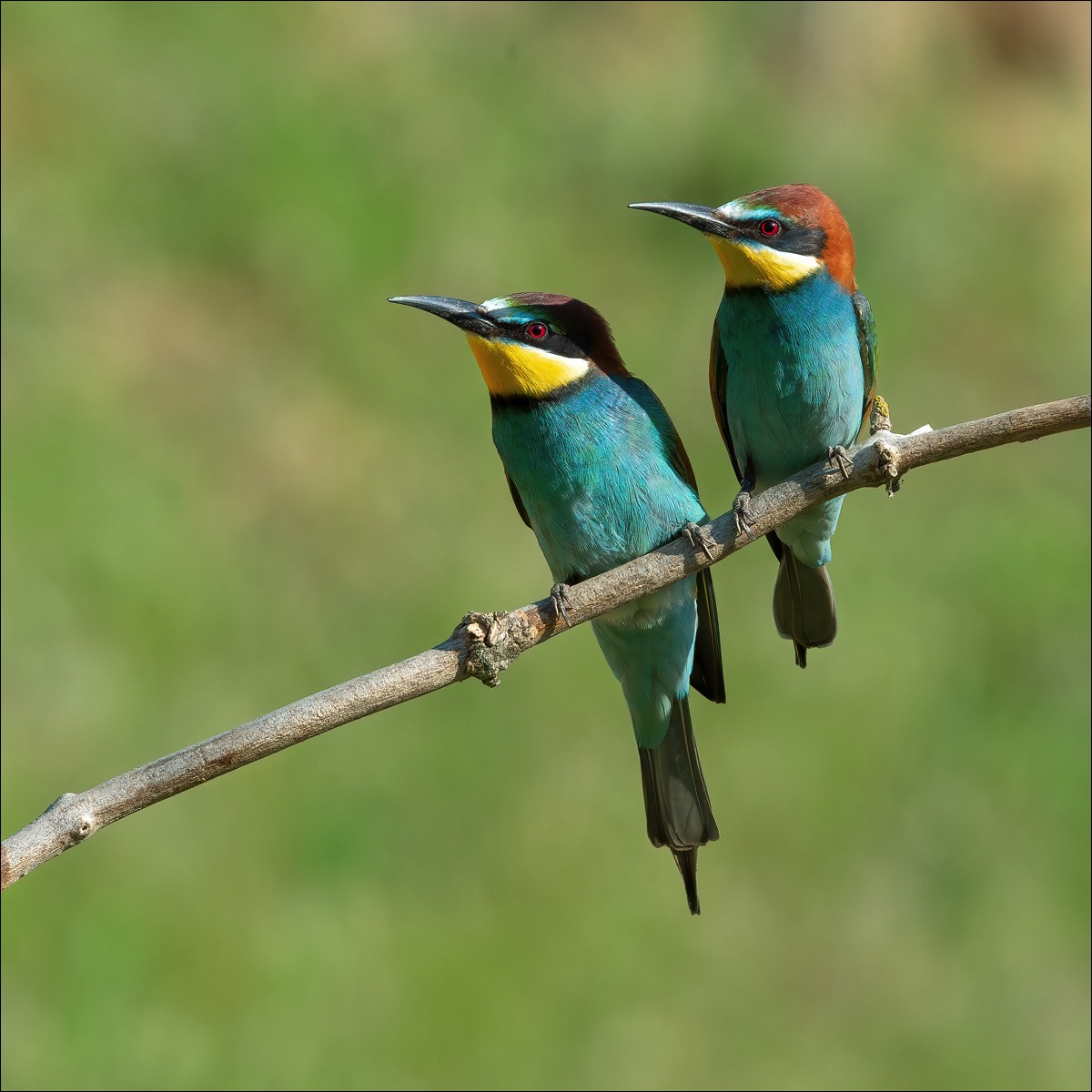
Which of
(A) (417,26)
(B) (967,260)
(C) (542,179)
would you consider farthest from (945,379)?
(A) (417,26)

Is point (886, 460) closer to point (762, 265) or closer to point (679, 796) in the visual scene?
point (762, 265)

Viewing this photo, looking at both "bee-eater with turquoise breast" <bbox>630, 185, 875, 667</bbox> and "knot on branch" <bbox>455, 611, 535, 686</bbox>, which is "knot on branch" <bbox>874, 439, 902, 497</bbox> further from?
"knot on branch" <bbox>455, 611, 535, 686</bbox>

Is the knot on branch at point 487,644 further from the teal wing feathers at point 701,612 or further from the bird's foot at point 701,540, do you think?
the teal wing feathers at point 701,612

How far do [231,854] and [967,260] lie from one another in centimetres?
487

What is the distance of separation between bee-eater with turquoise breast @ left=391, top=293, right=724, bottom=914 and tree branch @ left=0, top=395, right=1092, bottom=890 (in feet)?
1.42

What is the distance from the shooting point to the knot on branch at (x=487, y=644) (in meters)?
2.70

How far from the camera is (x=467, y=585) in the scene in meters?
5.98

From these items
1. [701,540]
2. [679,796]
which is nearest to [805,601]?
[679,796]

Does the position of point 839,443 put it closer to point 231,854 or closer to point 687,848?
point 687,848

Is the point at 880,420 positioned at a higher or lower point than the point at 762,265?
lower

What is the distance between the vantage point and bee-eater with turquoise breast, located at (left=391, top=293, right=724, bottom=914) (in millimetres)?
3311

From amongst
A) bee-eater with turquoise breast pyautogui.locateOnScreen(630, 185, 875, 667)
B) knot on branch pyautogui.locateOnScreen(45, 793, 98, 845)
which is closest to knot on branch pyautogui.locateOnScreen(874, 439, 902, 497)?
bee-eater with turquoise breast pyautogui.locateOnScreen(630, 185, 875, 667)

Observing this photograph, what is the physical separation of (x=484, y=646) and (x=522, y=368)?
83cm

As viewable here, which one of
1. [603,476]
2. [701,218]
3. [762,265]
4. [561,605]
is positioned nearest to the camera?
[561,605]
